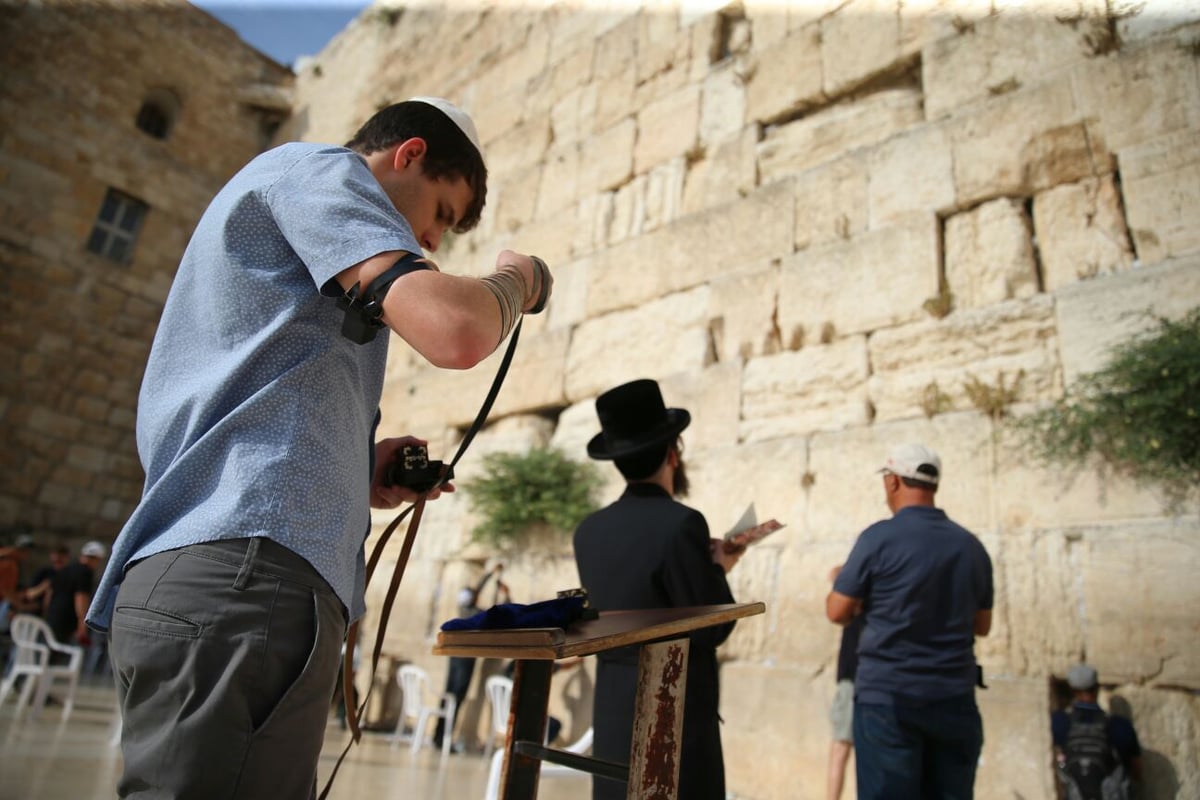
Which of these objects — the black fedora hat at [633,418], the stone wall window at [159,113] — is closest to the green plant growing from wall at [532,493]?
the black fedora hat at [633,418]

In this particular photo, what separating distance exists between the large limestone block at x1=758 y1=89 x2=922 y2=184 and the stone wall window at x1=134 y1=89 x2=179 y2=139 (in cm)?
1046

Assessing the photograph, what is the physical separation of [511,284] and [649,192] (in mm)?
5435

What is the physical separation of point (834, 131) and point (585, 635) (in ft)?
16.2

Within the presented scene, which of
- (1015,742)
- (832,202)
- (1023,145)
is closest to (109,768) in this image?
(1015,742)

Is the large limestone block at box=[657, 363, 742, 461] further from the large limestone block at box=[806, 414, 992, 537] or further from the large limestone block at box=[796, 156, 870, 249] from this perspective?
the large limestone block at box=[796, 156, 870, 249]

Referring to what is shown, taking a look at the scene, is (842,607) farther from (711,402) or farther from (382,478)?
(711,402)

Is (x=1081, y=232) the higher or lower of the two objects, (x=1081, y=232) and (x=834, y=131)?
the lower

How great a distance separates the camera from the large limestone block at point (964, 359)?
3998 millimetres

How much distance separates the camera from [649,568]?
2.32 metres

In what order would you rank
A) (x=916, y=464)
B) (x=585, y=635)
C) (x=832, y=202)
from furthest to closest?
(x=832, y=202), (x=916, y=464), (x=585, y=635)

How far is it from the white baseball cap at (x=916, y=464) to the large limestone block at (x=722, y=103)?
366cm

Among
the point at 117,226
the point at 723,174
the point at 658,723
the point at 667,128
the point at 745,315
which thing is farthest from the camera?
the point at 117,226

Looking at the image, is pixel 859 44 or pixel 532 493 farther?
pixel 532 493

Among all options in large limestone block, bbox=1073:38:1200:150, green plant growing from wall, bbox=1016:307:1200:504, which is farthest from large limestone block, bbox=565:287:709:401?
large limestone block, bbox=1073:38:1200:150
